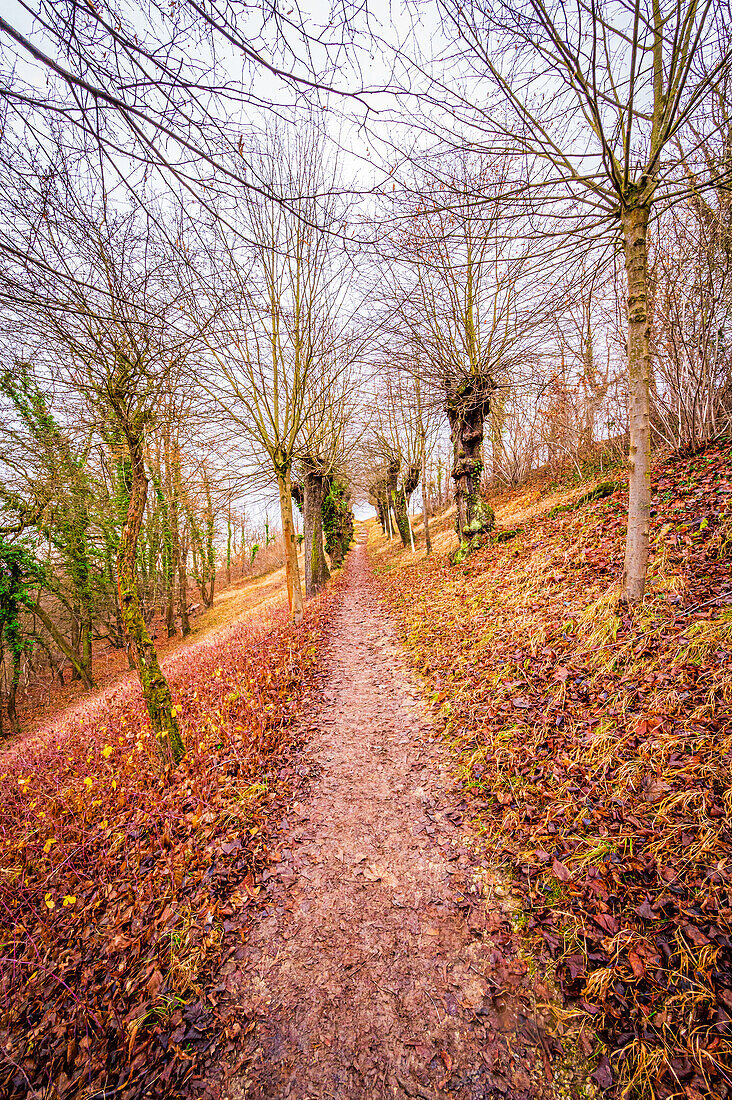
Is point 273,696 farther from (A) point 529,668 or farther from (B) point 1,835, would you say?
(A) point 529,668

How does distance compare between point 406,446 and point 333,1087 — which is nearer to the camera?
point 333,1087

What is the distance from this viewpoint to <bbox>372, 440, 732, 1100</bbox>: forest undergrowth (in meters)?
1.68

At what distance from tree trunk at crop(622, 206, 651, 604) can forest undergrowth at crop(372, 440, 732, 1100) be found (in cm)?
87

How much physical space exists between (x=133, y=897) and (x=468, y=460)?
1005cm

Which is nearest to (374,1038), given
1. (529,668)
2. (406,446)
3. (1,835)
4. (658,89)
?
(529,668)

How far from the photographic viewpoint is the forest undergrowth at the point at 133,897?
6.14 feet

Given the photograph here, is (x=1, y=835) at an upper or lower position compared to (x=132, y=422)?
lower

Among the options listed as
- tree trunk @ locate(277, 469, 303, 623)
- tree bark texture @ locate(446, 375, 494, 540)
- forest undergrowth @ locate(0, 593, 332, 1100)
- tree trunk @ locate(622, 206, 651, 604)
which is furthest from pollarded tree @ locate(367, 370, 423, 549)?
forest undergrowth @ locate(0, 593, 332, 1100)

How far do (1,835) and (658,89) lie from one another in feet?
31.8

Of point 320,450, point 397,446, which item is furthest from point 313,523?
point 397,446

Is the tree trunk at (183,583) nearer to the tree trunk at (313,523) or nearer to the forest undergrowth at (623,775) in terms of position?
the tree trunk at (313,523)

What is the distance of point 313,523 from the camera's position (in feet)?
39.9

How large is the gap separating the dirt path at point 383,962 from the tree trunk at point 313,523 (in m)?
8.81

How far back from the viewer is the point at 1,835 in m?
3.62
